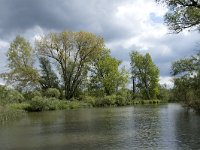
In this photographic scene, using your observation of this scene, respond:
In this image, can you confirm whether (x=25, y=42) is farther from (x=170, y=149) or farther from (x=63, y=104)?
(x=170, y=149)

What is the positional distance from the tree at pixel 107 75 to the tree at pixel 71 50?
580 cm

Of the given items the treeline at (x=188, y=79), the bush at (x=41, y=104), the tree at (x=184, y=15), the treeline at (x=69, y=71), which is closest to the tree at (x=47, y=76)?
the treeline at (x=69, y=71)

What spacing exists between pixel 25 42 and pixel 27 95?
976 cm

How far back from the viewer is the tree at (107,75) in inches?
2923

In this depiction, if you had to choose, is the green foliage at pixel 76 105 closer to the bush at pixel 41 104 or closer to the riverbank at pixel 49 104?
the riverbank at pixel 49 104

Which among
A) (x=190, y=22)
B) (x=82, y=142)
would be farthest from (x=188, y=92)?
(x=82, y=142)

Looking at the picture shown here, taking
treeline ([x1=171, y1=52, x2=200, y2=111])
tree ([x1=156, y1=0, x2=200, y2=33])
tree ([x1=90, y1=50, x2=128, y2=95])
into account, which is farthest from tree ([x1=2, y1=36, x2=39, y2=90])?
tree ([x1=156, y1=0, x2=200, y2=33])

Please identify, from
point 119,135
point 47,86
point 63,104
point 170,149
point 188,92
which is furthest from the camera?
point 47,86

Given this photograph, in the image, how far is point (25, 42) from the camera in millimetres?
66375

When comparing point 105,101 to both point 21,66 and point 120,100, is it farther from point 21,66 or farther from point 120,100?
point 21,66

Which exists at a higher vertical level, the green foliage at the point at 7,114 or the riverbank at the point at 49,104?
the riverbank at the point at 49,104

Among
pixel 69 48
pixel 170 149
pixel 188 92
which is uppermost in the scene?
pixel 69 48

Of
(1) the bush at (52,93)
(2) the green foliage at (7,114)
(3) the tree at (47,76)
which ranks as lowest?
(2) the green foliage at (7,114)

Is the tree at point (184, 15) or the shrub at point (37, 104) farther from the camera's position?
the shrub at point (37, 104)
